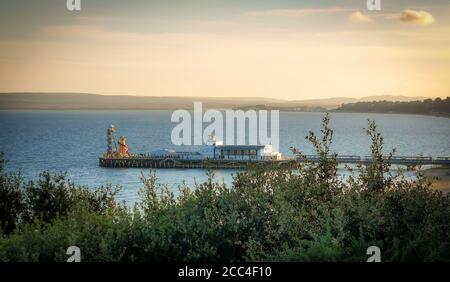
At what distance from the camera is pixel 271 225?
903cm

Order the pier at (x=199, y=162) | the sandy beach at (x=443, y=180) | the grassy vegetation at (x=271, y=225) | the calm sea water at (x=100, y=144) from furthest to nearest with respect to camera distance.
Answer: the pier at (x=199, y=162) < the sandy beach at (x=443, y=180) < the calm sea water at (x=100, y=144) < the grassy vegetation at (x=271, y=225)

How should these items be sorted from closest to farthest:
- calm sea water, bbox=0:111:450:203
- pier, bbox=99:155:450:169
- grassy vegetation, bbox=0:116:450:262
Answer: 1. grassy vegetation, bbox=0:116:450:262
2. calm sea water, bbox=0:111:450:203
3. pier, bbox=99:155:450:169

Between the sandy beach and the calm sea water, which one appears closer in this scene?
the calm sea water

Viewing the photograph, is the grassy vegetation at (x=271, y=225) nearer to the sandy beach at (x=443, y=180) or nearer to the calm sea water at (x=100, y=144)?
the calm sea water at (x=100, y=144)

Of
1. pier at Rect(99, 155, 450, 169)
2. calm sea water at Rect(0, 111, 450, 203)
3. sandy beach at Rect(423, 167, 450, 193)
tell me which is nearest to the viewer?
calm sea water at Rect(0, 111, 450, 203)

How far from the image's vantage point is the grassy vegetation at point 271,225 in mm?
8086

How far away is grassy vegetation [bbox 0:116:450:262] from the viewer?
8.09 m

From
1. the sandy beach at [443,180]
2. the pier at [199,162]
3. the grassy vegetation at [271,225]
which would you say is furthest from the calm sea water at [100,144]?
the grassy vegetation at [271,225]

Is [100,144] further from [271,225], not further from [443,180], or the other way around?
[271,225]

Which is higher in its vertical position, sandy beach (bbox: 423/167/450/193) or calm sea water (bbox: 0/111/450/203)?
calm sea water (bbox: 0/111/450/203)

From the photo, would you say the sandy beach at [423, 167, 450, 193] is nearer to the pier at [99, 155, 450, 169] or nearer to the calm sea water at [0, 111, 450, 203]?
the pier at [99, 155, 450, 169]

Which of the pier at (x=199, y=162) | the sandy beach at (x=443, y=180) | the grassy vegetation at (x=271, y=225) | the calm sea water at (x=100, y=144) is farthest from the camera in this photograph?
the pier at (x=199, y=162)

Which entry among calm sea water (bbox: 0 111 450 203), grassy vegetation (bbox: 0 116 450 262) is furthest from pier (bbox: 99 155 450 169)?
grassy vegetation (bbox: 0 116 450 262)
